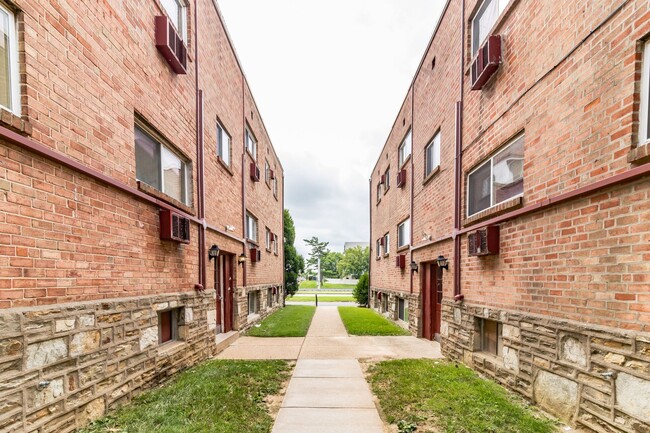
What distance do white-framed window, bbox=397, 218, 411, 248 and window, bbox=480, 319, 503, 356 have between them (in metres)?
4.29

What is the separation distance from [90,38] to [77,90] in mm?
704

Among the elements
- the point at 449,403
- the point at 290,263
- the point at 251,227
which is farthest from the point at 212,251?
the point at 290,263

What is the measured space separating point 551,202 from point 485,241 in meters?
1.38

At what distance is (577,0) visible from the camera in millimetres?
3355

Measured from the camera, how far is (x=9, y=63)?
2.60 meters

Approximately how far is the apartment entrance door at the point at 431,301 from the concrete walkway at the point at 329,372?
373mm

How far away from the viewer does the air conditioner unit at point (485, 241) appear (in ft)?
15.4

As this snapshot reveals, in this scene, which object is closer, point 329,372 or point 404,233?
point 329,372

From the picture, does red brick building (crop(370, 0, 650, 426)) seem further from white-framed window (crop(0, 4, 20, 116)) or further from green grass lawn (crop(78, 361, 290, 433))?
white-framed window (crop(0, 4, 20, 116))

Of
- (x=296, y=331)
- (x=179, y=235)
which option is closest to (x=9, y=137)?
(x=179, y=235)

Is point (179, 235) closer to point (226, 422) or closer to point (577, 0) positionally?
point (226, 422)

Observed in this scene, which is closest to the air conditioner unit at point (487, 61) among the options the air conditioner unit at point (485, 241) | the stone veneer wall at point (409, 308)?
the air conditioner unit at point (485, 241)

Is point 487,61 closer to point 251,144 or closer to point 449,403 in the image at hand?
point 449,403

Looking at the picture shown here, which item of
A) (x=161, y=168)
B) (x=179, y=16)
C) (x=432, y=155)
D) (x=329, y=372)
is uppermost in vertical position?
(x=179, y=16)
